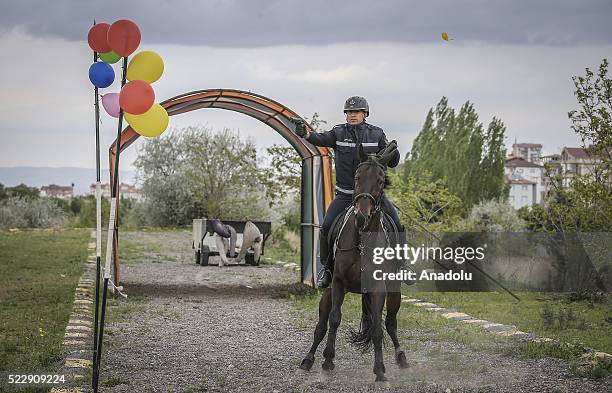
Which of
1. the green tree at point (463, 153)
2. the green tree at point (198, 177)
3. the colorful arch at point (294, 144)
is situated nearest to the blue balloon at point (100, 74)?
the colorful arch at point (294, 144)

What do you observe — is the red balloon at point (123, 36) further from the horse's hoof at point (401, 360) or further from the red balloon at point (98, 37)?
the horse's hoof at point (401, 360)

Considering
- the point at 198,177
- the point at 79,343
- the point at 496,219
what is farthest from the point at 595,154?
the point at 198,177

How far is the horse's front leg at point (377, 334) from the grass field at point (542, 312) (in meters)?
3.19

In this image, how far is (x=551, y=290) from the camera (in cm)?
1539

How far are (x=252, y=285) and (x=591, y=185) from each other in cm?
745

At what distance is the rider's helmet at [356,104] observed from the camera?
909 cm

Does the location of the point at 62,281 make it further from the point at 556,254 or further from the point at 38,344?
the point at 556,254

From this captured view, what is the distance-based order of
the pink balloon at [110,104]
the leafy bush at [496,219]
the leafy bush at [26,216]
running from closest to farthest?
the pink balloon at [110,104] < the leafy bush at [496,219] < the leafy bush at [26,216]

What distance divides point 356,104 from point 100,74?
9.17 feet

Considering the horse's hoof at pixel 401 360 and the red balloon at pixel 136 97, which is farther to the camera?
the horse's hoof at pixel 401 360

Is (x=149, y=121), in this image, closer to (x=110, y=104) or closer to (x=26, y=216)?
(x=110, y=104)

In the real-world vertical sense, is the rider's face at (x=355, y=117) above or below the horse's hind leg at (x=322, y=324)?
above

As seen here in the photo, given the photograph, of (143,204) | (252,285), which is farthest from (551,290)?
(143,204)

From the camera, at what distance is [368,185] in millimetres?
8180
